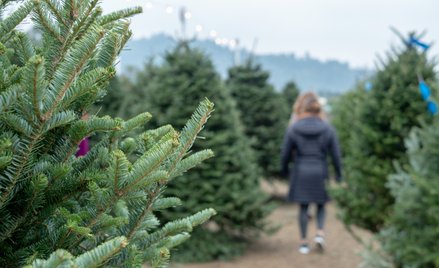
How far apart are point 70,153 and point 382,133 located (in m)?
5.80

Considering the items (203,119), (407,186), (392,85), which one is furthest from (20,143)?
(392,85)

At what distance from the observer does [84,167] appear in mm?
1414

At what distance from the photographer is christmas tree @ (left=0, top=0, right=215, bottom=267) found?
45.4 inches

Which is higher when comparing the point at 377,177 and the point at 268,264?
the point at 377,177

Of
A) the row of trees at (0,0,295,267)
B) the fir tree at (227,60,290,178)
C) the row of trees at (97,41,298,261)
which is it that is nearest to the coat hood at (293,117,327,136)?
the row of trees at (97,41,298,261)

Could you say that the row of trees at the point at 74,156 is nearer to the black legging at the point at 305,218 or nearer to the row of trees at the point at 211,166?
the row of trees at the point at 211,166

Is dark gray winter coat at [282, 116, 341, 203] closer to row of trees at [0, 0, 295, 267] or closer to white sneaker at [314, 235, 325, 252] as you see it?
white sneaker at [314, 235, 325, 252]

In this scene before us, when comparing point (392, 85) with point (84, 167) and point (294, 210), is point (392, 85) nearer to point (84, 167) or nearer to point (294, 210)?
point (294, 210)

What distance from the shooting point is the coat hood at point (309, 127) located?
7.40 metres

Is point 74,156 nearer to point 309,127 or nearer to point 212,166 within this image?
point 212,166

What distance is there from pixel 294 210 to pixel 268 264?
4.32m

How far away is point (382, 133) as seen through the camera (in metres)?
6.66

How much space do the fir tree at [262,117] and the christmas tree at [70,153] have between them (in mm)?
9250

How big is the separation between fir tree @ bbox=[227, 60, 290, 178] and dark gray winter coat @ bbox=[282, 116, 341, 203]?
317 cm
